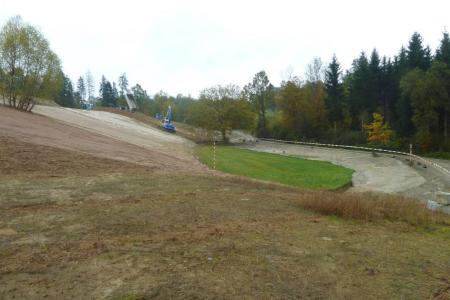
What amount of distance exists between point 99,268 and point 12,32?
3910 centimetres

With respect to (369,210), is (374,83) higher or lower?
higher

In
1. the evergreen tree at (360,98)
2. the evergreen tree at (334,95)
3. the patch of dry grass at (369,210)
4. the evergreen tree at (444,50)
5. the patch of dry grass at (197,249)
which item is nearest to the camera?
the patch of dry grass at (197,249)

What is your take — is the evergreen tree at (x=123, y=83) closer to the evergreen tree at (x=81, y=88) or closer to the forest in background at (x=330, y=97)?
the evergreen tree at (x=81, y=88)

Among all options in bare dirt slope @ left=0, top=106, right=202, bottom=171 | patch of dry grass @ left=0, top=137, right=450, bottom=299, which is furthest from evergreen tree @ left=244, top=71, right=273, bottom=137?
patch of dry grass @ left=0, top=137, right=450, bottom=299

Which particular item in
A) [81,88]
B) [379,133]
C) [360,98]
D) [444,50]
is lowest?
[379,133]

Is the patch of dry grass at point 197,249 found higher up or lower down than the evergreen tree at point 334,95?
lower down

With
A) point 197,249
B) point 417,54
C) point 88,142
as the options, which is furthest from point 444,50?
point 197,249

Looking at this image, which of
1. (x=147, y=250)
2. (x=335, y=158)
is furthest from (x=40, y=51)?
(x=147, y=250)

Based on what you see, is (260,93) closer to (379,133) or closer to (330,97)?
(330,97)

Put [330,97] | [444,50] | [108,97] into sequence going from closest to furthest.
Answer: [444,50] → [330,97] → [108,97]

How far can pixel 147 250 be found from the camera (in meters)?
5.54

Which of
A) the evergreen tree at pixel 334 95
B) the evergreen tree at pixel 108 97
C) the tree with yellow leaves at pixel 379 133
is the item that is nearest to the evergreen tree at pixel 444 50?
the tree with yellow leaves at pixel 379 133

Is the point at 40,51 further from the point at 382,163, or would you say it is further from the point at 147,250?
the point at 147,250

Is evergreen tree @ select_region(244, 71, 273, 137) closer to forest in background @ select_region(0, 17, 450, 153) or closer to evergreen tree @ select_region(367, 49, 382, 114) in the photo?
forest in background @ select_region(0, 17, 450, 153)
